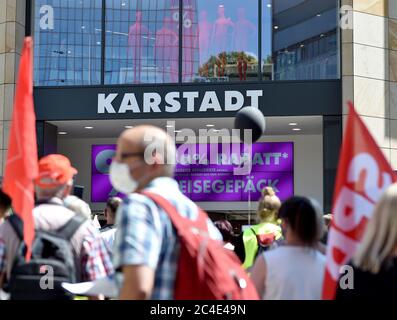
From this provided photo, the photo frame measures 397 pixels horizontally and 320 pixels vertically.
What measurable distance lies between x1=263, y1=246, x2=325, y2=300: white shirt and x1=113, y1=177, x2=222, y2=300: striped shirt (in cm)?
96

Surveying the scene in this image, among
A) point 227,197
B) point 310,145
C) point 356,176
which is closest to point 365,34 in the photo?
point 310,145

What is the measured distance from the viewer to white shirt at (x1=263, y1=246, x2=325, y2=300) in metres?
4.02

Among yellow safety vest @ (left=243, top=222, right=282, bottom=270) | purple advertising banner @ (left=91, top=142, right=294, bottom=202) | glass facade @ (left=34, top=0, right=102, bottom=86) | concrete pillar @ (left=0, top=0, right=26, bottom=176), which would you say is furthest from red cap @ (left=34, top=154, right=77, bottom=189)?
purple advertising banner @ (left=91, top=142, right=294, bottom=202)

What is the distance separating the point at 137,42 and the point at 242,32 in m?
2.41

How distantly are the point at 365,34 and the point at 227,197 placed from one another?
17.3 ft

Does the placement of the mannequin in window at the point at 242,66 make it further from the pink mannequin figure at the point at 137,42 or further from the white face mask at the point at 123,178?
the white face mask at the point at 123,178

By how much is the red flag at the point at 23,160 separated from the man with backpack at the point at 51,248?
11cm

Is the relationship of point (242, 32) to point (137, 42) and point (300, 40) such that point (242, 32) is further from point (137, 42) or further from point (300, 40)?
point (137, 42)

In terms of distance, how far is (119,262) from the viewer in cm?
313

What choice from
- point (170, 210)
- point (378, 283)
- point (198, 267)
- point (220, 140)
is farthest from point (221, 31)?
point (198, 267)

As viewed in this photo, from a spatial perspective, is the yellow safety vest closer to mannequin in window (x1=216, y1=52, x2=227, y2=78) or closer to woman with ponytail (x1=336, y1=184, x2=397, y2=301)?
woman with ponytail (x1=336, y1=184, x2=397, y2=301)

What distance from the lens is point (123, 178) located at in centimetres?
353

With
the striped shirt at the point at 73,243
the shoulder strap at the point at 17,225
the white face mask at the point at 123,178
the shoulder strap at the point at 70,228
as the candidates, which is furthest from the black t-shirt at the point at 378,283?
the shoulder strap at the point at 17,225
